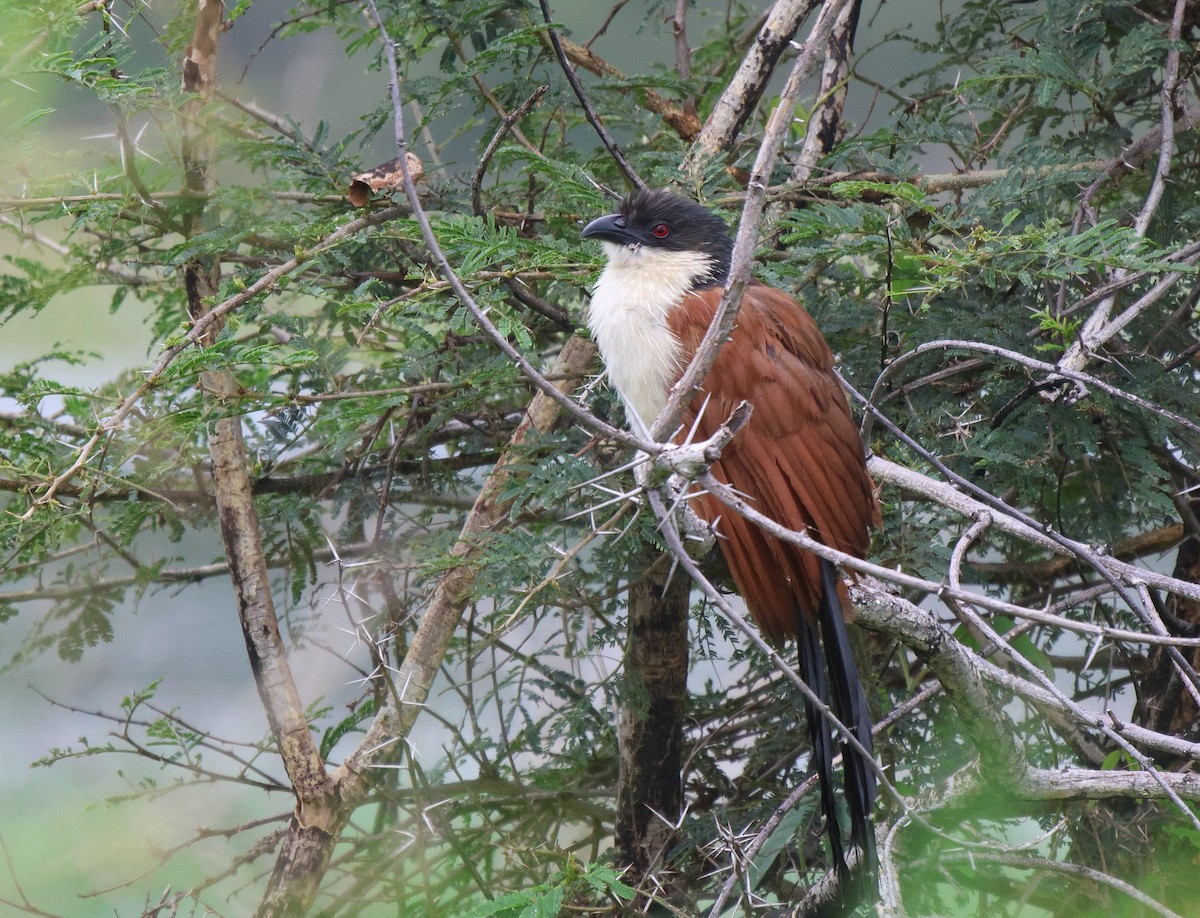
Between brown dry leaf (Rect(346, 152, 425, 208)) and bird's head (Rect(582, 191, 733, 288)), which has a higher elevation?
brown dry leaf (Rect(346, 152, 425, 208))

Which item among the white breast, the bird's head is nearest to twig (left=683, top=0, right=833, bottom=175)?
the bird's head

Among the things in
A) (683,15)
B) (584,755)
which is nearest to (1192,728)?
(584,755)

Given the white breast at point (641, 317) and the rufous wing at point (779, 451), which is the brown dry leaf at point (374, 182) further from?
the rufous wing at point (779, 451)

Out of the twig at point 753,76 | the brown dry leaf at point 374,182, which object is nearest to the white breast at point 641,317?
the twig at point 753,76

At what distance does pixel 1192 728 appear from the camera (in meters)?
1.90

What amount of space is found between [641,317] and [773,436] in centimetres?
30

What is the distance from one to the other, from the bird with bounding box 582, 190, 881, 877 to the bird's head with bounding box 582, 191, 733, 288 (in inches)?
1.5

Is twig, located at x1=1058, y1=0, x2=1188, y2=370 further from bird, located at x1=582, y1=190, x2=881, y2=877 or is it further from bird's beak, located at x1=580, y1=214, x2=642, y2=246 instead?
bird's beak, located at x1=580, y1=214, x2=642, y2=246

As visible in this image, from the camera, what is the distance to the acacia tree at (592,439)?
63.2 inches

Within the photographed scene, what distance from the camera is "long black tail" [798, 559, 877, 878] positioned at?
1453mm

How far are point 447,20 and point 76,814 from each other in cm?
192

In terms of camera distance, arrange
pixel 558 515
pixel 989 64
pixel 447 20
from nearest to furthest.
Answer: pixel 989 64 → pixel 447 20 → pixel 558 515

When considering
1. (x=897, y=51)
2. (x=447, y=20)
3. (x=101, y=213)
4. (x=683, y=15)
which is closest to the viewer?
(x=101, y=213)

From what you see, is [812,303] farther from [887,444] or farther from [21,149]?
[21,149]
